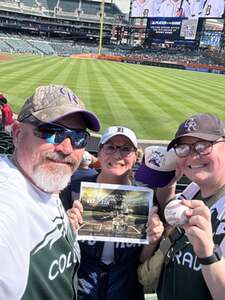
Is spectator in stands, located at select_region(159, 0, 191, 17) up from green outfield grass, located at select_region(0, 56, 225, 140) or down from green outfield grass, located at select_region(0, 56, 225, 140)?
up

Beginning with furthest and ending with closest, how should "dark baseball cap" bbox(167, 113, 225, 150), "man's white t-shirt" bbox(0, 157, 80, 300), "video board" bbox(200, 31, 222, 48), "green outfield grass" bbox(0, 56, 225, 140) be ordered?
"video board" bbox(200, 31, 222, 48) < "green outfield grass" bbox(0, 56, 225, 140) < "dark baseball cap" bbox(167, 113, 225, 150) < "man's white t-shirt" bbox(0, 157, 80, 300)

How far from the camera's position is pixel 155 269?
254 centimetres

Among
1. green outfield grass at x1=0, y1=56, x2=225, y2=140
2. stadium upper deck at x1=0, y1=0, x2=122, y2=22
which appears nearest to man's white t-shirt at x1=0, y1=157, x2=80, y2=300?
green outfield grass at x1=0, y1=56, x2=225, y2=140

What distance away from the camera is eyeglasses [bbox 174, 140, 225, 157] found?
7.70 feet

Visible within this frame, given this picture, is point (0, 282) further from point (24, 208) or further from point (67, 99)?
point (67, 99)

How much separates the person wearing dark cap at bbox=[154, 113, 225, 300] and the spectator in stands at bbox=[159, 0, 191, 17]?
226 feet

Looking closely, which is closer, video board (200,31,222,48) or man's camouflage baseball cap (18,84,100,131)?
man's camouflage baseball cap (18,84,100,131)

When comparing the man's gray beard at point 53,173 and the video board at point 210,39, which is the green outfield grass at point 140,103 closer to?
the man's gray beard at point 53,173

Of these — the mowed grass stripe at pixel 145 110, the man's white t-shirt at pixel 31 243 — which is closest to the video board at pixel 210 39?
the mowed grass stripe at pixel 145 110

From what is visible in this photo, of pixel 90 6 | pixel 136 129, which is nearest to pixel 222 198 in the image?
pixel 136 129

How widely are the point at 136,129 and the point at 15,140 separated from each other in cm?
1146

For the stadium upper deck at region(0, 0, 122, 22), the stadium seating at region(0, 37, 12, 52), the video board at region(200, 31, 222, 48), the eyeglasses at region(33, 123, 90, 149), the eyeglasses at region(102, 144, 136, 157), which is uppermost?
the eyeglasses at region(33, 123, 90, 149)

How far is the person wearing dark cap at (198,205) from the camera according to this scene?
77.9 inches

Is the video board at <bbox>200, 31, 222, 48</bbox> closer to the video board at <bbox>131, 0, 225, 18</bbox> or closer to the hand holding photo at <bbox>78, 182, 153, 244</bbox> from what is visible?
the video board at <bbox>131, 0, 225, 18</bbox>
